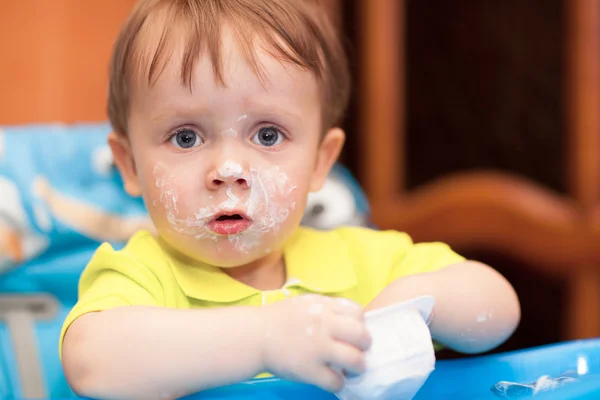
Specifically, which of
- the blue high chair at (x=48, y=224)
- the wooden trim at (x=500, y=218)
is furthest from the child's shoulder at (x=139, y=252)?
the wooden trim at (x=500, y=218)

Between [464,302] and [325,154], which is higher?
[325,154]

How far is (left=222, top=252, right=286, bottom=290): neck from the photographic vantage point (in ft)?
2.42

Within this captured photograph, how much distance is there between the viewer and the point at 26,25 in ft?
4.76

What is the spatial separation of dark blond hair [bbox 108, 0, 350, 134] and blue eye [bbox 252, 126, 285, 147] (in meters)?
0.05

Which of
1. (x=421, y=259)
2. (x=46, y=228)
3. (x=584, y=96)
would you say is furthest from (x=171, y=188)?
(x=584, y=96)

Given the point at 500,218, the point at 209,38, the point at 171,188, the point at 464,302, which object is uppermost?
the point at 209,38

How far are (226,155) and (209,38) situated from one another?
0.10 metres

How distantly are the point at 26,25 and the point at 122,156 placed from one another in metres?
0.83

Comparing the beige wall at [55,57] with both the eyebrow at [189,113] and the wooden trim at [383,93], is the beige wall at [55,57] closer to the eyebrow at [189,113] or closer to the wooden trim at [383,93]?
the wooden trim at [383,93]

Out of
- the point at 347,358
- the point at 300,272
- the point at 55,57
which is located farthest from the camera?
the point at 55,57

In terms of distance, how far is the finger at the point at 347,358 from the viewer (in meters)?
0.50

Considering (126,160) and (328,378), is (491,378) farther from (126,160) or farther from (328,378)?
(126,160)

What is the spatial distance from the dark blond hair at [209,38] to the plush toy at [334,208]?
38 centimetres

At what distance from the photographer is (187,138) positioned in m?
0.65
